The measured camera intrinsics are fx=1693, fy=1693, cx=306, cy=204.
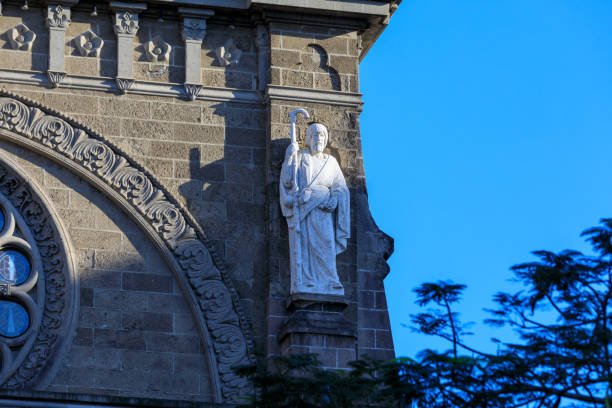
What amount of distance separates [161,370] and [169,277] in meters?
1.24

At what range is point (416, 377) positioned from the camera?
1858 cm

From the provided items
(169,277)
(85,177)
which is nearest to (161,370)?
(169,277)

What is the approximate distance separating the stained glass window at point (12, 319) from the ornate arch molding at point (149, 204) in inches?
72.9

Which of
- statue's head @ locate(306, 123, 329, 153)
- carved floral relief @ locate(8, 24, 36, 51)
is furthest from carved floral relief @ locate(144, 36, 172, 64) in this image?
statue's head @ locate(306, 123, 329, 153)

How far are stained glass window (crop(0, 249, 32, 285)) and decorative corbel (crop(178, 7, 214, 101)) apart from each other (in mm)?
3099

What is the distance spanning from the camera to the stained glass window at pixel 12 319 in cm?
2103

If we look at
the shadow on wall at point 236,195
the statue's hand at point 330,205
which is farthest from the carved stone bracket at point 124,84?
the statue's hand at point 330,205

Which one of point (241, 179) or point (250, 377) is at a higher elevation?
point (241, 179)

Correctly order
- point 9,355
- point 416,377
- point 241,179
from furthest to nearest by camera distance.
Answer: point 241,179 < point 9,355 < point 416,377

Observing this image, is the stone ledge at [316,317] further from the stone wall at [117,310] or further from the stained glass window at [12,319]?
the stained glass window at [12,319]

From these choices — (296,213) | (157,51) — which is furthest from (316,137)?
(157,51)

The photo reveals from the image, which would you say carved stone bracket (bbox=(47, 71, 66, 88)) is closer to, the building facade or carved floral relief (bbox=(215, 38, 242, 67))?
the building facade

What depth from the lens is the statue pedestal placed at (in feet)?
68.9

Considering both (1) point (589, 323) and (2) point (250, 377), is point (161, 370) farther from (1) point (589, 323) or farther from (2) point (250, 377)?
(1) point (589, 323)
